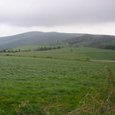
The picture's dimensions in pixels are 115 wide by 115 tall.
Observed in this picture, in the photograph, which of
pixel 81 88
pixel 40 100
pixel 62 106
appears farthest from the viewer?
pixel 81 88

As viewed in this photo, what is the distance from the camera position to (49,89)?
905 inches

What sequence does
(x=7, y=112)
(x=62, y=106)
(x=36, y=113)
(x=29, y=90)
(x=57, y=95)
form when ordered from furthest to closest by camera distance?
(x=29, y=90) → (x=57, y=95) → (x=62, y=106) → (x=7, y=112) → (x=36, y=113)

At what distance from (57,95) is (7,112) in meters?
5.73

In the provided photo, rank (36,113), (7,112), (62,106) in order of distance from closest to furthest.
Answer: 1. (36,113)
2. (7,112)
3. (62,106)

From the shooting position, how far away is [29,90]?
22375 millimetres

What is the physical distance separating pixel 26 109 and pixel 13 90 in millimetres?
8047

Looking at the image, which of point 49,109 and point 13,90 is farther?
point 13,90

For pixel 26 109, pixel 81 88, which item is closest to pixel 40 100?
pixel 26 109

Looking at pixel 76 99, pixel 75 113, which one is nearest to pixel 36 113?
pixel 75 113

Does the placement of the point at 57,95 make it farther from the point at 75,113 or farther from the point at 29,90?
the point at 75,113

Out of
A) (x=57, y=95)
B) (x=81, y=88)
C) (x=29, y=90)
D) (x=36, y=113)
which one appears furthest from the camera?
(x=81, y=88)

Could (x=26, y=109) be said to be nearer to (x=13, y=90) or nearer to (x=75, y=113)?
(x=75, y=113)

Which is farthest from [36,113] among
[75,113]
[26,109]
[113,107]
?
[113,107]

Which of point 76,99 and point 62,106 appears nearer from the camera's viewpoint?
point 62,106
